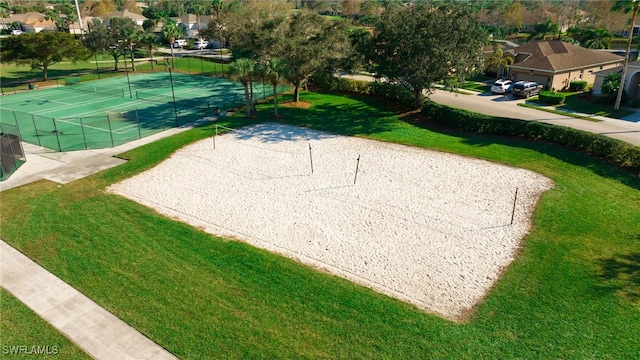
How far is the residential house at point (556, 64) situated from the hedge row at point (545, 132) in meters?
18.7

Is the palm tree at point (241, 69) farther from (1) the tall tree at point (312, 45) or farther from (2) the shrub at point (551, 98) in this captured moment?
(2) the shrub at point (551, 98)

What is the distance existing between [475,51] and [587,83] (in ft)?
75.5

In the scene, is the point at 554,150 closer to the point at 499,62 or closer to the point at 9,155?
the point at 499,62

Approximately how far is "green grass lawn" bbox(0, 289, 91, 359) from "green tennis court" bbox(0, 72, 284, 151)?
17.3m

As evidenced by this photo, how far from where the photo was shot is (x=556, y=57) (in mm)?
44531

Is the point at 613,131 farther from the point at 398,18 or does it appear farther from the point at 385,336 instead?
the point at 385,336

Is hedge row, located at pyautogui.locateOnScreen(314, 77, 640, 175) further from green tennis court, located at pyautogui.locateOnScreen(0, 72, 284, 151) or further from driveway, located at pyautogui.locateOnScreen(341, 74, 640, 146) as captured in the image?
green tennis court, located at pyautogui.locateOnScreen(0, 72, 284, 151)

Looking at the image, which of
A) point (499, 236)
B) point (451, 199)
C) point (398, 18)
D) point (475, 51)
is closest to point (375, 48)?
point (398, 18)

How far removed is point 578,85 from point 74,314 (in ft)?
160

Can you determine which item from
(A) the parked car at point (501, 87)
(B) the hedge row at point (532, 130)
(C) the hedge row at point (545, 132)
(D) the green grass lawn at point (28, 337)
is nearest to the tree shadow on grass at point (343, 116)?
(B) the hedge row at point (532, 130)

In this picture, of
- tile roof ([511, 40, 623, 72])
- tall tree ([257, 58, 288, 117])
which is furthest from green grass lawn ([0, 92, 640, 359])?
tile roof ([511, 40, 623, 72])

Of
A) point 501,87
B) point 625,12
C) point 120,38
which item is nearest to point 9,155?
point 120,38

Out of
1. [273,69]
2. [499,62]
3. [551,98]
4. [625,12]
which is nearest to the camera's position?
[273,69]

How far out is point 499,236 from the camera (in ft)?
55.6
